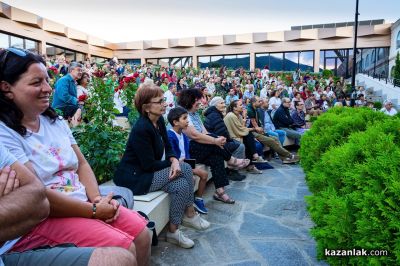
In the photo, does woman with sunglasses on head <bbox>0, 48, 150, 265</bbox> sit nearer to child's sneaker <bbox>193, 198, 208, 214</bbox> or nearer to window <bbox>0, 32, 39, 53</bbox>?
child's sneaker <bbox>193, 198, 208, 214</bbox>

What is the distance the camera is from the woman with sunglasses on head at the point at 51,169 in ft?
6.11

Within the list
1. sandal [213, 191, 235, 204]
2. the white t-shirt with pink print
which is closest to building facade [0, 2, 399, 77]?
sandal [213, 191, 235, 204]

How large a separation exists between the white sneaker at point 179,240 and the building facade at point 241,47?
89.4ft

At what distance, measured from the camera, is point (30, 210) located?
55.9 inches

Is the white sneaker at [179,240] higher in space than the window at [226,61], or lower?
lower

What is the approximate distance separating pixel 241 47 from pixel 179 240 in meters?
35.2

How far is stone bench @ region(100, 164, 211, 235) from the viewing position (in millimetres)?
3074

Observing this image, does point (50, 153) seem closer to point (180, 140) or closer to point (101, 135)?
point (101, 135)

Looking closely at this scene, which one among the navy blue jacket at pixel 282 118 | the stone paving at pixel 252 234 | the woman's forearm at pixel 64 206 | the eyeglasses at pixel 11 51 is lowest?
the stone paving at pixel 252 234

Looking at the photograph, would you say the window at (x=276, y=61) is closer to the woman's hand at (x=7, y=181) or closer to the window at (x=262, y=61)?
the window at (x=262, y=61)

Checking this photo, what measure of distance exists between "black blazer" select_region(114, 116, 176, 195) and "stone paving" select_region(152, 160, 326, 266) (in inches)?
26.5

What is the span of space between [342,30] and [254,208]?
3233 centimetres

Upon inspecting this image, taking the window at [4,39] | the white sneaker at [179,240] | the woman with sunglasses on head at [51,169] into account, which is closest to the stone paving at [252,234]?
the white sneaker at [179,240]

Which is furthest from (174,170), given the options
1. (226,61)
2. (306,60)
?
(226,61)
